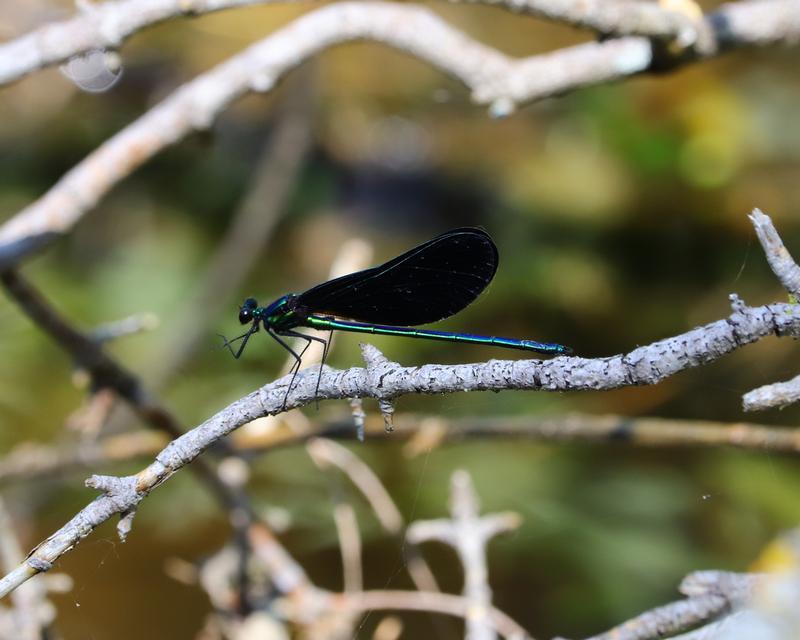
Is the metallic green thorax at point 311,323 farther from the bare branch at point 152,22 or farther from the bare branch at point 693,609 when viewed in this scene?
the bare branch at point 152,22

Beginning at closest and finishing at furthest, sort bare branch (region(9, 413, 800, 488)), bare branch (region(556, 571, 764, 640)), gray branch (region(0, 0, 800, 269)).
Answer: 1. bare branch (region(556, 571, 764, 640))
2. gray branch (region(0, 0, 800, 269))
3. bare branch (region(9, 413, 800, 488))

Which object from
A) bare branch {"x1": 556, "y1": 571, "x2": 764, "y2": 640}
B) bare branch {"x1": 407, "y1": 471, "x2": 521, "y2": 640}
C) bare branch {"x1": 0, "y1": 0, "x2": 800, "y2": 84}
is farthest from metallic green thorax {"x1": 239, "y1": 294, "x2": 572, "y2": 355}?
bare branch {"x1": 0, "y1": 0, "x2": 800, "y2": 84}

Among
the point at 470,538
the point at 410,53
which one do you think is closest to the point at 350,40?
the point at 410,53

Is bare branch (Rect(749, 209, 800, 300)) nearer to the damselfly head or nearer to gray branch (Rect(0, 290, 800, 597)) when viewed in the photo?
gray branch (Rect(0, 290, 800, 597))

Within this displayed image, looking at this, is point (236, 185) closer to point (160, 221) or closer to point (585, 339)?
point (160, 221)

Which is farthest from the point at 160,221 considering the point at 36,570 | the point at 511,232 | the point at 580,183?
the point at 36,570

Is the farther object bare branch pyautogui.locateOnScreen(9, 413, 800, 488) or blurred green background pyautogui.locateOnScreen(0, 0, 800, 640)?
blurred green background pyautogui.locateOnScreen(0, 0, 800, 640)
